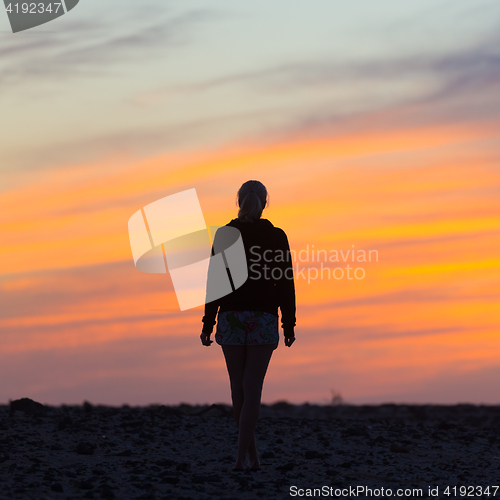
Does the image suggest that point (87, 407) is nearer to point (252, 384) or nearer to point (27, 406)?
point (27, 406)

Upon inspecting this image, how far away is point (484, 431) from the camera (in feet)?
41.6

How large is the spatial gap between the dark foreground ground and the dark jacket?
1.67 meters

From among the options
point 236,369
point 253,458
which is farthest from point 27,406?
point 236,369

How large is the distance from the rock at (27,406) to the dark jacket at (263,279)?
496 cm

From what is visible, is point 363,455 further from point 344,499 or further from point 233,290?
point 233,290

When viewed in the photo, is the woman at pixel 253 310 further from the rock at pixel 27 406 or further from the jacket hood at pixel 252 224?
the rock at pixel 27 406

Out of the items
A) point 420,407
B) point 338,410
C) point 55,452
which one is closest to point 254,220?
point 55,452

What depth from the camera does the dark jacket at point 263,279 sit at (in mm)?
7176

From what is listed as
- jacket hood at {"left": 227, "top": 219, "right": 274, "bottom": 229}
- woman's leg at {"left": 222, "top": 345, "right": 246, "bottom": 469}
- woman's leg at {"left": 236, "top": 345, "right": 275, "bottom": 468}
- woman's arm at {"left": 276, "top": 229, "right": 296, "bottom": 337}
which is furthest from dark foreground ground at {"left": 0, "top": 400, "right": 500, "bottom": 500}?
jacket hood at {"left": 227, "top": 219, "right": 274, "bottom": 229}

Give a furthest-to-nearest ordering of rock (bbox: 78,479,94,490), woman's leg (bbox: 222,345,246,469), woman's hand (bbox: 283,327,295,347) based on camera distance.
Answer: woman's hand (bbox: 283,327,295,347) < woman's leg (bbox: 222,345,246,469) < rock (bbox: 78,479,94,490)

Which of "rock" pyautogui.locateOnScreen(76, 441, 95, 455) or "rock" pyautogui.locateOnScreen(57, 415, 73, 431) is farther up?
"rock" pyautogui.locateOnScreen(57, 415, 73, 431)

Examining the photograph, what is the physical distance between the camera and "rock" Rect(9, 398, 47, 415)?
1105 centimetres

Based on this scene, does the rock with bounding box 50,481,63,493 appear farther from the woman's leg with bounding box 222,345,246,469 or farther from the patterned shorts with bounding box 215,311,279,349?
the patterned shorts with bounding box 215,311,279,349

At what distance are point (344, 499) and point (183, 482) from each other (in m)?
1.62
